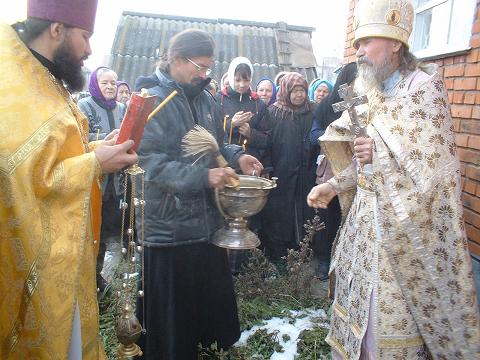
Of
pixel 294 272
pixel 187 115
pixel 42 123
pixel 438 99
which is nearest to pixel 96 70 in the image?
pixel 187 115

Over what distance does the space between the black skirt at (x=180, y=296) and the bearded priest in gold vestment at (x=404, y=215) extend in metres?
0.96

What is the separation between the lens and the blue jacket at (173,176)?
2.45 meters

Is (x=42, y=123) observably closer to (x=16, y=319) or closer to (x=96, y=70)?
(x=16, y=319)

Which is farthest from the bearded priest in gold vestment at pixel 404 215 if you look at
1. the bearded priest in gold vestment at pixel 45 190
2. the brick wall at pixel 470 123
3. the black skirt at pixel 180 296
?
the bearded priest in gold vestment at pixel 45 190

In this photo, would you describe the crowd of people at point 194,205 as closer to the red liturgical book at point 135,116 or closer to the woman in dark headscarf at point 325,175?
the red liturgical book at point 135,116

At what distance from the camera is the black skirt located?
272 centimetres

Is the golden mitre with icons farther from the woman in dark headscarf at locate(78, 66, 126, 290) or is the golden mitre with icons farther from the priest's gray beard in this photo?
the woman in dark headscarf at locate(78, 66, 126, 290)

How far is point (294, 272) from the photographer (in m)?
4.14

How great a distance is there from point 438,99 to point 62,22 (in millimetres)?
1828

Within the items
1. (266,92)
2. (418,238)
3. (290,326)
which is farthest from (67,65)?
(266,92)

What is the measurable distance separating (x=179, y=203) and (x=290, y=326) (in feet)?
5.71

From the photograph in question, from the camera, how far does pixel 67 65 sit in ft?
6.26

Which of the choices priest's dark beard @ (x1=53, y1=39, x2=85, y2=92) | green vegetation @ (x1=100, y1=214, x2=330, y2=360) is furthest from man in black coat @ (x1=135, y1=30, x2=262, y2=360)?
priest's dark beard @ (x1=53, y1=39, x2=85, y2=92)

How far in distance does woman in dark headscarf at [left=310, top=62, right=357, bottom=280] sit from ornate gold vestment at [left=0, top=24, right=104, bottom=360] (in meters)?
3.10
